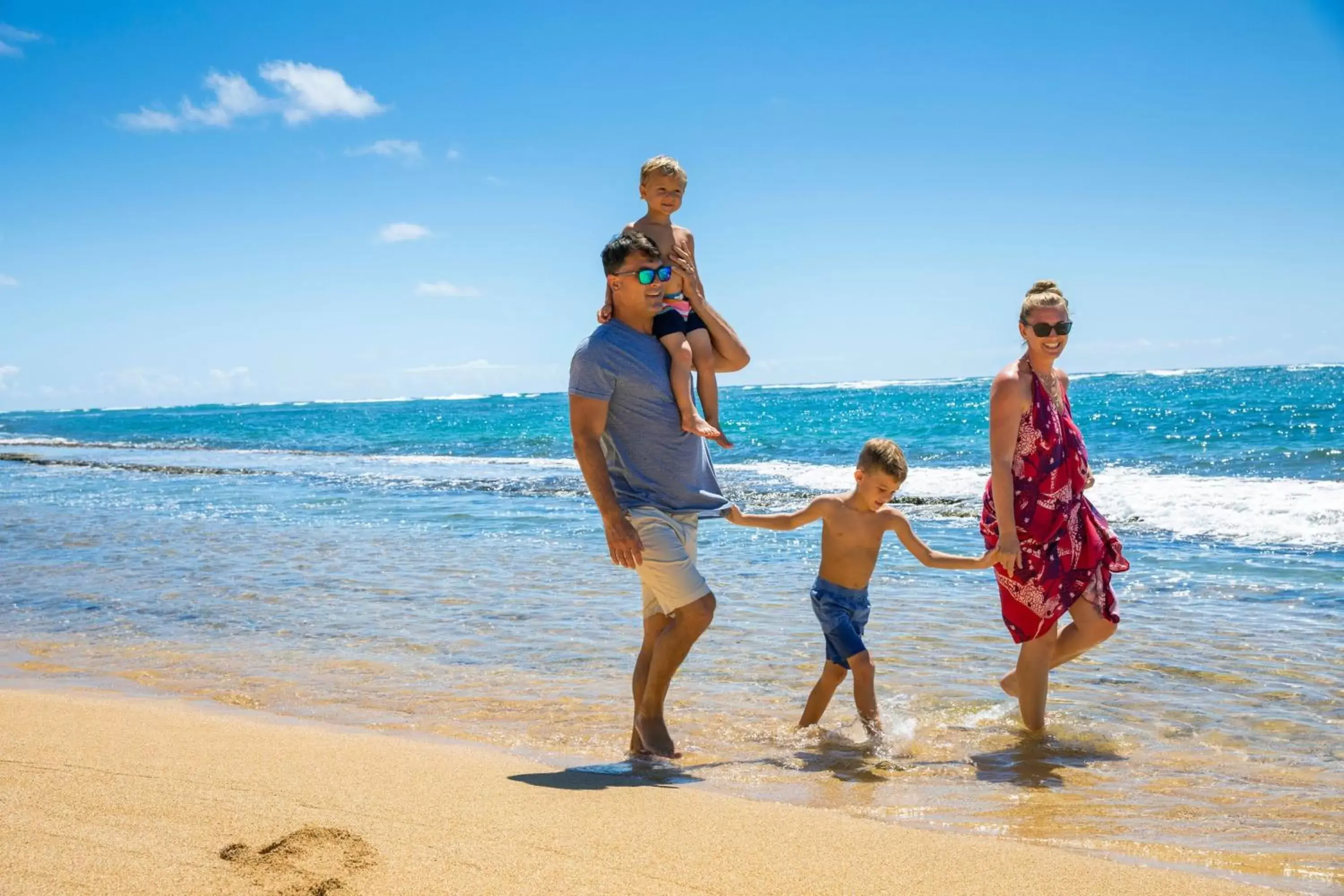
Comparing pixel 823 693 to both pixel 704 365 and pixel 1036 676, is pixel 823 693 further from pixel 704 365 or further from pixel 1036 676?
pixel 704 365

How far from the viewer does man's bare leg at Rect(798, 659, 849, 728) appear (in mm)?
4797

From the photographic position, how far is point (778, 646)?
6.53 metres

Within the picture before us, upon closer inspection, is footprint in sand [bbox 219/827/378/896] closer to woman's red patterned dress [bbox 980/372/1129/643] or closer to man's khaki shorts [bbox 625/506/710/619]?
man's khaki shorts [bbox 625/506/710/619]

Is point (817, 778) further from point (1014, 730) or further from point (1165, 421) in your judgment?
point (1165, 421)

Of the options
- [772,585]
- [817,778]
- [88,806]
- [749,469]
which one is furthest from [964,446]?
[88,806]

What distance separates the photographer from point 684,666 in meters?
6.06

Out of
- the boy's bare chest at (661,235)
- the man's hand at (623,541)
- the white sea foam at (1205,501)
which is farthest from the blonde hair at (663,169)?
the white sea foam at (1205,501)

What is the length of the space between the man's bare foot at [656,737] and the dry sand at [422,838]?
0.52 meters

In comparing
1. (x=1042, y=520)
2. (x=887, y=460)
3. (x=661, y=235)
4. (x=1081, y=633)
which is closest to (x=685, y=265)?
(x=661, y=235)

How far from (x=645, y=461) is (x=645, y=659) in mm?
880

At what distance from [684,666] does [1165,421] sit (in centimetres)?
2688

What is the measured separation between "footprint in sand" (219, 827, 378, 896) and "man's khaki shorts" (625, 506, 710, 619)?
5.50ft

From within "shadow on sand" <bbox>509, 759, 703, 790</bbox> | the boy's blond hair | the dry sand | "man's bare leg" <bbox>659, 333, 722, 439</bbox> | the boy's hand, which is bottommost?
"shadow on sand" <bbox>509, 759, 703, 790</bbox>

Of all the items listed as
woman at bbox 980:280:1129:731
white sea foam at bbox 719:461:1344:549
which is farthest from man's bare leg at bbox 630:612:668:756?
white sea foam at bbox 719:461:1344:549
